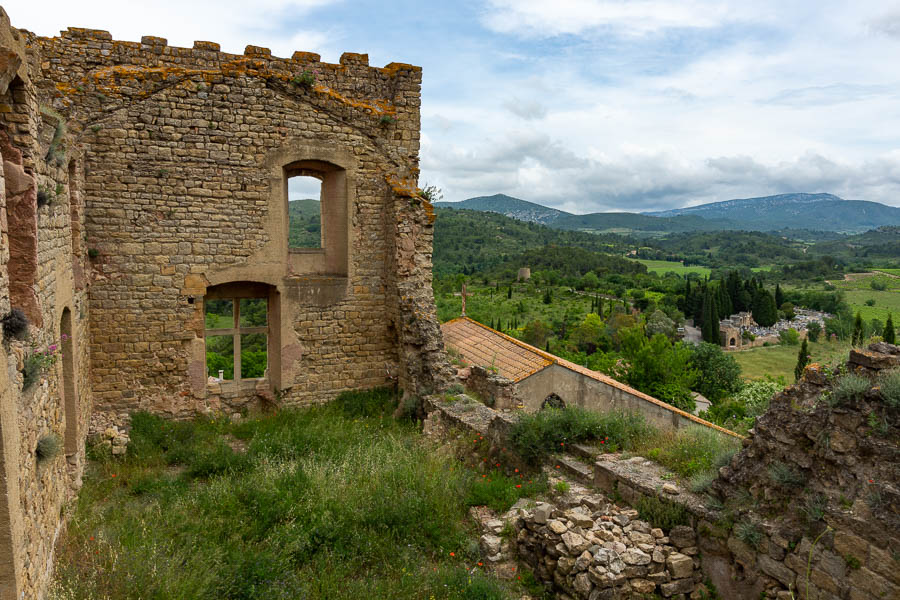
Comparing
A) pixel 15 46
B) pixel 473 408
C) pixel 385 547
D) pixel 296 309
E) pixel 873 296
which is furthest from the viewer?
pixel 873 296

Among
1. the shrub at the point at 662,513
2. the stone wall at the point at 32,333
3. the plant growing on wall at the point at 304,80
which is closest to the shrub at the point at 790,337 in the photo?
the plant growing on wall at the point at 304,80

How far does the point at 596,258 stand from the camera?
98750 mm

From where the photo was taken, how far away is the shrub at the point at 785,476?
14.8 ft

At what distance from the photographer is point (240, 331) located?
966 centimetres

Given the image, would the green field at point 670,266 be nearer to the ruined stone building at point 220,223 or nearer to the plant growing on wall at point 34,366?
the ruined stone building at point 220,223

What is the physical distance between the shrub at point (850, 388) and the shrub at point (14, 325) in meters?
5.94

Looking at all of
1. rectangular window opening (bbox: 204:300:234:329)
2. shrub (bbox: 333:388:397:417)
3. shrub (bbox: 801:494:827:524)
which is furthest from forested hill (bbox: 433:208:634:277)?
shrub (bbox: 801:494:827:524)

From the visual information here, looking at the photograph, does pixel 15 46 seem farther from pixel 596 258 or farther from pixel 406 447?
pixel 596 258

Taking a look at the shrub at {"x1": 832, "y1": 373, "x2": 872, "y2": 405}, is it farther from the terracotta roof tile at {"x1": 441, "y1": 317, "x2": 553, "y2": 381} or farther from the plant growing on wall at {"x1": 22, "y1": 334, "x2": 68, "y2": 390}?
the terracotta roof tile at {"x1": 441, "y1": 317, "x2": 553, "y2": 381}

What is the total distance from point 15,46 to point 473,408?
22.1ft

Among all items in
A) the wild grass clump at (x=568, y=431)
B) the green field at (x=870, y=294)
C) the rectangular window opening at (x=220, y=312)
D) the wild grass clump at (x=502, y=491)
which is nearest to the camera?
the wild grass clump at (x=502, y=491)

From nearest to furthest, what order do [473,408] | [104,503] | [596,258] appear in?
[104,503] → [473,408] → [596,258]

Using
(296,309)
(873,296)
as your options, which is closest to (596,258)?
(873,296)

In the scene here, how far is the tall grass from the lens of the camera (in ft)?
15.3
